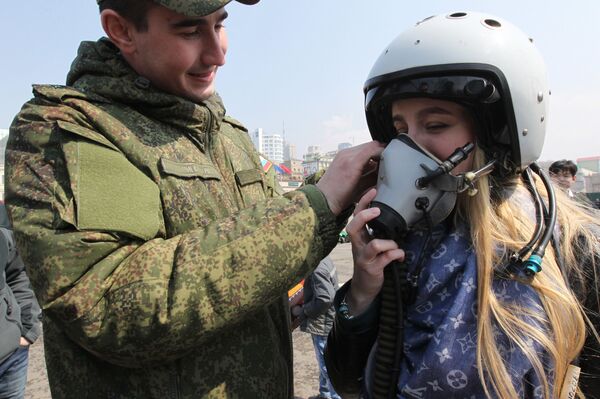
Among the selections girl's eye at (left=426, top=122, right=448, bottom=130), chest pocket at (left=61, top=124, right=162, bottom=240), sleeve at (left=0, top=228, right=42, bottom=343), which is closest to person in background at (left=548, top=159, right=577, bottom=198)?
girl's eye at (left=426, top=122, right=448, bottom=130)

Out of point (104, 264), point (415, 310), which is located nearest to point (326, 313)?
point (415, 310)

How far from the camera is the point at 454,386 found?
4.38ft

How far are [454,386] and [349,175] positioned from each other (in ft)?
2.32

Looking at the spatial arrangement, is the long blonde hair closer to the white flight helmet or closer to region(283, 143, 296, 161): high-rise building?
the white flight helmet

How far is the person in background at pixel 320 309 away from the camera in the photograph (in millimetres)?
4230

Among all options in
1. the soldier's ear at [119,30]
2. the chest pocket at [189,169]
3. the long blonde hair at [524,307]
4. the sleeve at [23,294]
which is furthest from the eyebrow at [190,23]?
the sleeve at [23,294]

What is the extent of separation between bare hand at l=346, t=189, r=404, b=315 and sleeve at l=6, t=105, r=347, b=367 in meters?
0.13

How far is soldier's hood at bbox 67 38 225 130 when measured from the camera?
5.10 feet

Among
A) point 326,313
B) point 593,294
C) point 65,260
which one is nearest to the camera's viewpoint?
point 65,260

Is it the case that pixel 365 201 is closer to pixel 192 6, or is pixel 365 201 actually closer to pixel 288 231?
pixel 288 231

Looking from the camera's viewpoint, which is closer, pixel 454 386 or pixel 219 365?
pixel 454 386

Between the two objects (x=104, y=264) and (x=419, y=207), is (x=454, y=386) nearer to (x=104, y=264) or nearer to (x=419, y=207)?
(x=419, y=207)

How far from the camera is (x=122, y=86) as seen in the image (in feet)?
5.11

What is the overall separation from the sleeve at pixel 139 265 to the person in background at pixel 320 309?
286cm
